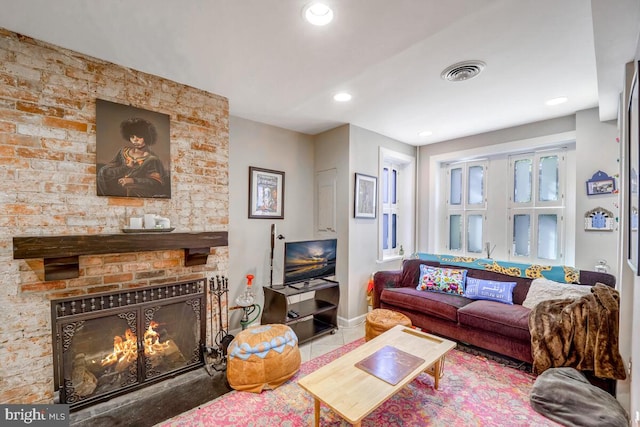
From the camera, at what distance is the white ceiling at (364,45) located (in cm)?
154

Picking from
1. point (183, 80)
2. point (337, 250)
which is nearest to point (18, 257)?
point (183, 80)

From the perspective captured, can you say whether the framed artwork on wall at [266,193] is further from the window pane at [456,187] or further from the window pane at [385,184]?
the window pane at [456,187]

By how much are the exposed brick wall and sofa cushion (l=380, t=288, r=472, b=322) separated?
7.81ft

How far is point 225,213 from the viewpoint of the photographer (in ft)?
9.09

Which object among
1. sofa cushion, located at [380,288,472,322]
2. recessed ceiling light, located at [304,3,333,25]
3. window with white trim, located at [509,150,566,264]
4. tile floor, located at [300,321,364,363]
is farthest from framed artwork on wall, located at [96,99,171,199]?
window with white trim, located at [509,150,566,264]

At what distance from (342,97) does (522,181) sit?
279 cm

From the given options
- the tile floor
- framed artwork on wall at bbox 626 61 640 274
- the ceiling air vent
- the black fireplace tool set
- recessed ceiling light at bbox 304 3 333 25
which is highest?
recessed ceiling light at bbox 304 3 333 25

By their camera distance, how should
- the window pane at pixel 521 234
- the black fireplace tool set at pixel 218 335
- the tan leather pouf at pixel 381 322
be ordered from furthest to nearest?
the window pane at pixel 521 234 → the tan leather pouf at pixel 381 322 → the black fireplace tool set at pixel 218 335

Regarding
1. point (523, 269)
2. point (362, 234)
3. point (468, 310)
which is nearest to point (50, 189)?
point (362, 234)

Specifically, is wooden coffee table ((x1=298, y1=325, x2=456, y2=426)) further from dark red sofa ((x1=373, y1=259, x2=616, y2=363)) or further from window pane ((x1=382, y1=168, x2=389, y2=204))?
window pane ((x1=382, y1=168, x2=389, y2=204))

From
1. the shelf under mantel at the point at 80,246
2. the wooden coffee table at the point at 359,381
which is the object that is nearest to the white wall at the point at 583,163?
the wooden coffee table at the point at 359,381

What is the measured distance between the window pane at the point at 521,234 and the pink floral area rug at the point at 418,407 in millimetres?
1805

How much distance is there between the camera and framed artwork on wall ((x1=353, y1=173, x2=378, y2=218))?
3.53 metres

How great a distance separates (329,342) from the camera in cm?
307
